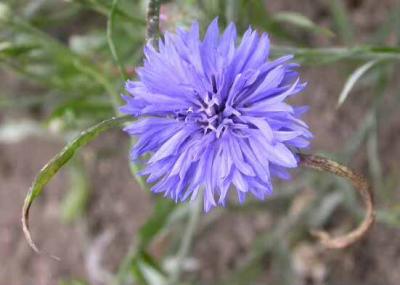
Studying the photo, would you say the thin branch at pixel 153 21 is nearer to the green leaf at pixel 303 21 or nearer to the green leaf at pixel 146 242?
the green leaf at pixel 303 21

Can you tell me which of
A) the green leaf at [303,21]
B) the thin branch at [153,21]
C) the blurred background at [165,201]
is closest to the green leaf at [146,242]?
the blurred background at [165,201]

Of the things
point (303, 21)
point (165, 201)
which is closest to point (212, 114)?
point (303, 21)

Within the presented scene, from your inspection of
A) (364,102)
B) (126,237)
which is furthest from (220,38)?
(126,237)

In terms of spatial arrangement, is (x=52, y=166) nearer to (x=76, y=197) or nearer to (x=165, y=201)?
(x=165, y=201)

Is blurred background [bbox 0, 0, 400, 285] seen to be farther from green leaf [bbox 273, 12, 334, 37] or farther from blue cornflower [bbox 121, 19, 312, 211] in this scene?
blue cornflower [bbox 121, 19, 312, 211]

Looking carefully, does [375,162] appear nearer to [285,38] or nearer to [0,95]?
[285,38]

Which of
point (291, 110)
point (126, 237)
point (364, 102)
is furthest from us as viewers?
point (126, 237)
